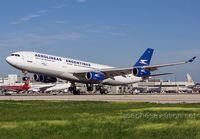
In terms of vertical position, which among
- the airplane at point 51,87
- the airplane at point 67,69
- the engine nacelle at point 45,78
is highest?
the airplane at point 67,69

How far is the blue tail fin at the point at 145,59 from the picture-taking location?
7056cm

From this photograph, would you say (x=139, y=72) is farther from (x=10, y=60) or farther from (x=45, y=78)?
(x=10, y=60)

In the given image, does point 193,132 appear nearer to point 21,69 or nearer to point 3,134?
point 3,134

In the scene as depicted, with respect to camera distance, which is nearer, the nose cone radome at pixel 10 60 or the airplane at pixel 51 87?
the nose cone radome at pixel 10 60

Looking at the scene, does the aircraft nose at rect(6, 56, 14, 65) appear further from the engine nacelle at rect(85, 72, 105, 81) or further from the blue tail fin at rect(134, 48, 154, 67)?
the blue tail fin at rect(134, 48, 154, 67)

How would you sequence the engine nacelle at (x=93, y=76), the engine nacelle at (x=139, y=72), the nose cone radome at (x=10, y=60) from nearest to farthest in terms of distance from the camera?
the nose cone radome at (x=10, y=60) → the engine nacelle at (x=93, y=76) → the engine nacelle at (x=139, y=72)

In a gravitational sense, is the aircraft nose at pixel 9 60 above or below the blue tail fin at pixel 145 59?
below

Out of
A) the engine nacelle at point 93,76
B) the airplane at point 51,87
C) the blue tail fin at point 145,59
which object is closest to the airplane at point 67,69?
the engine nacelle at point 93,76

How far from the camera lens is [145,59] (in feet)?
233

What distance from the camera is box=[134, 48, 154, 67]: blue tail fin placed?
232 ft

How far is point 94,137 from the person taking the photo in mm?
9508

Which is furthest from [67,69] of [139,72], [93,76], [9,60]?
[139,72]

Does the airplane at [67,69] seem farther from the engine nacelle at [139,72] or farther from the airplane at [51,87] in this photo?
the airplane at [51,87]

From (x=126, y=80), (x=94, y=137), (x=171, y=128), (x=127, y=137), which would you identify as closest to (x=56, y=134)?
(x=94, y=137)
